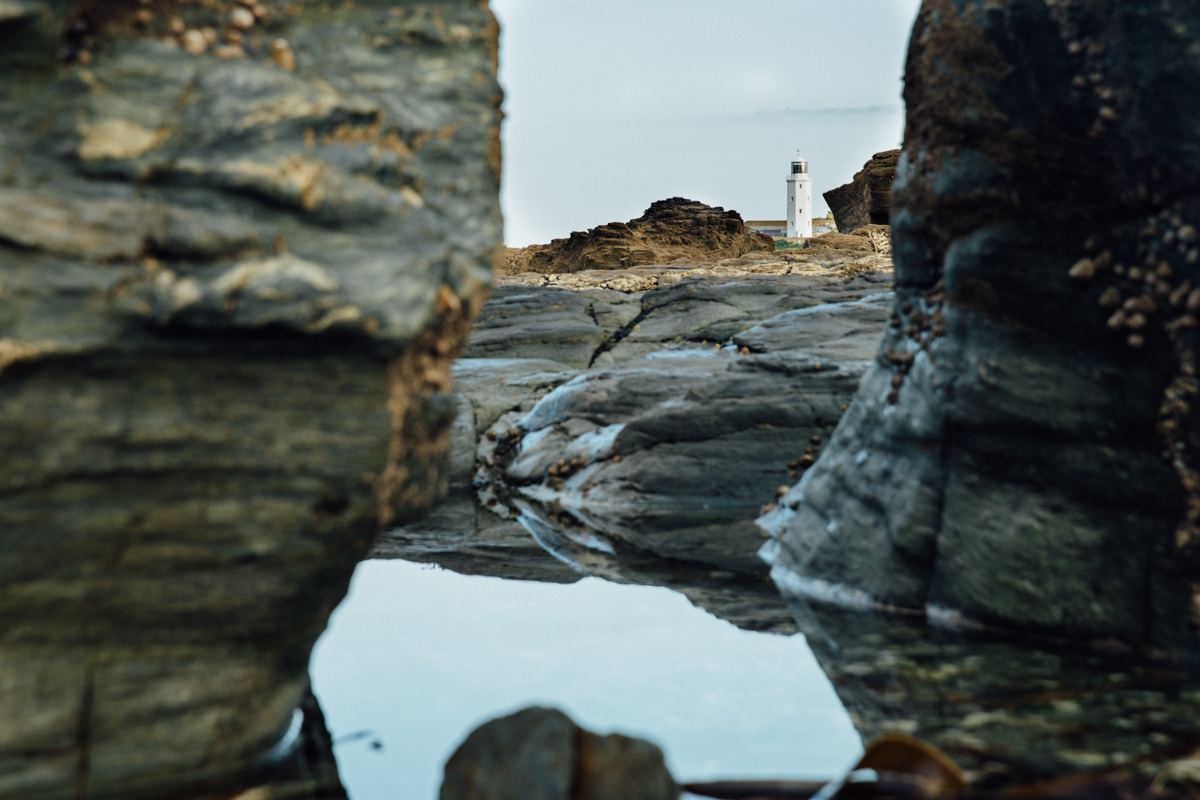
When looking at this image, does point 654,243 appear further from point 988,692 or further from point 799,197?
point 799,197

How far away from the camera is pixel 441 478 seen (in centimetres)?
228

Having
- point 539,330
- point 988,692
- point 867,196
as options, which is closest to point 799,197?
point 867,196

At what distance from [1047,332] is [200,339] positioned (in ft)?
7.79

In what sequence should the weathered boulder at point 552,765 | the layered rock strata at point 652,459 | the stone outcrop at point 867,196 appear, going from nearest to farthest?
the weathered boulder at point 552,765 < the layered rock strata at point 652,459 < the stone outcrop at point 867,196

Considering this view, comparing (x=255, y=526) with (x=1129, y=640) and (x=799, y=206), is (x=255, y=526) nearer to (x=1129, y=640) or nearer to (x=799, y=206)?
(x=1129, y=640)

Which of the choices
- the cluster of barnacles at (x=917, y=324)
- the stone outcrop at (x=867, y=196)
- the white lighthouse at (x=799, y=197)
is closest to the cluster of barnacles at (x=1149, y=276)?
the cluster of barnacles at (x=917, y=324)

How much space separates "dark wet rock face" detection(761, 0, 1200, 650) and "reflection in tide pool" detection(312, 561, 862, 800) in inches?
27.4

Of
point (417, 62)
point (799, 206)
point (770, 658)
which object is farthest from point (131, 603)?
point (799, 206)

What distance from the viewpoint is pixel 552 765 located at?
5.49 feet

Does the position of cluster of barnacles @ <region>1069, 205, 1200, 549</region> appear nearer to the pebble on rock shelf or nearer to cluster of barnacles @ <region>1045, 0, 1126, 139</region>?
cluster of barnacles @ <region>1045, 0, 1126, 139</region>

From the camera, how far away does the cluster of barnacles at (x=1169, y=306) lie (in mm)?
2611

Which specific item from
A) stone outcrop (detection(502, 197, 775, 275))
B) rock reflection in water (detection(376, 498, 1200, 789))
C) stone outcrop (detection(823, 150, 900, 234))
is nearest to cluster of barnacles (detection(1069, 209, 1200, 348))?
rock reflection in water (detection(376, 498, 1200, 789))

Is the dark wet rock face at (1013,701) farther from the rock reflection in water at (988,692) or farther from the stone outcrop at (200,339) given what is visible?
the stone outcrop at (200,339)

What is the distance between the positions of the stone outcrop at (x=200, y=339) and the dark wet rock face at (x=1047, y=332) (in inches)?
69.0
